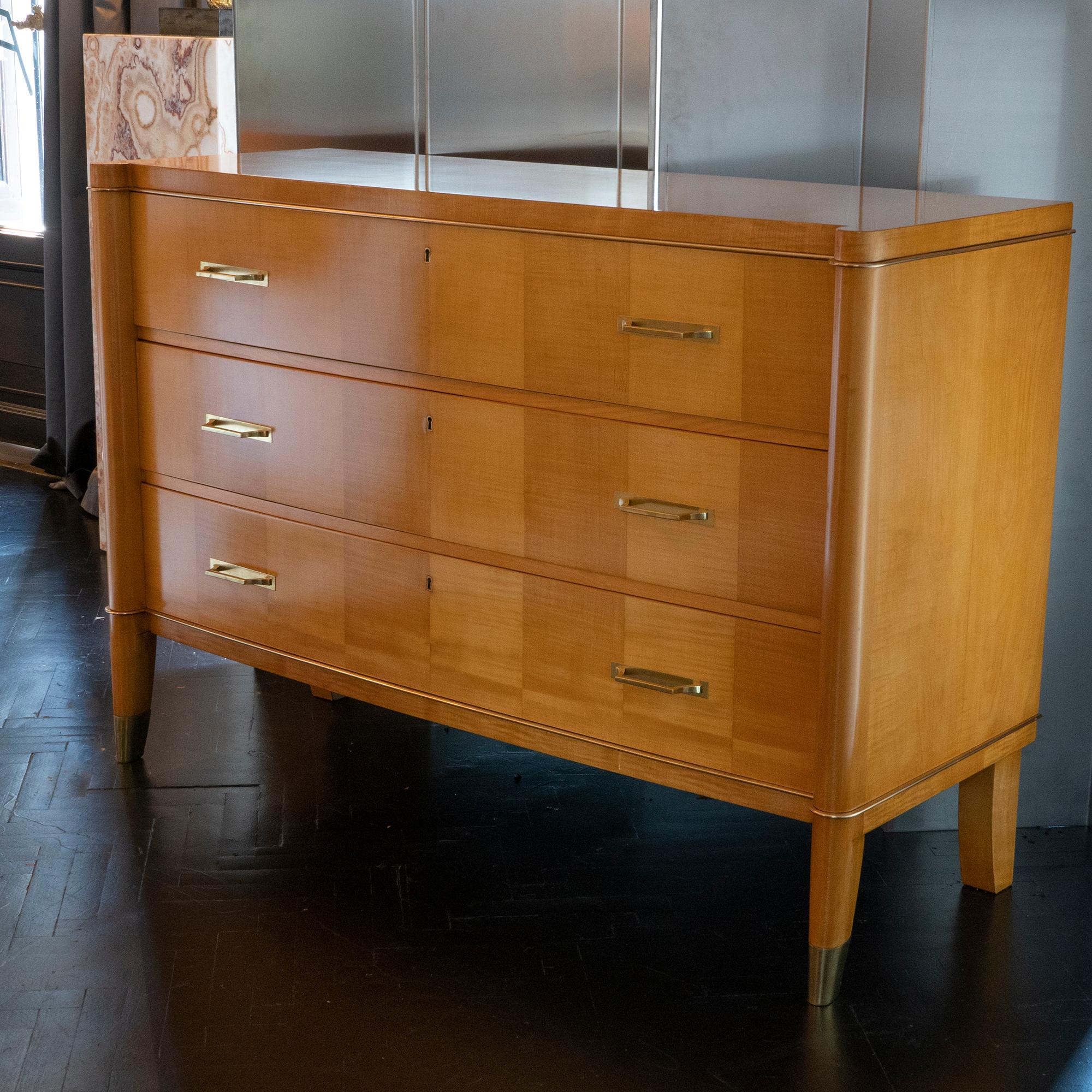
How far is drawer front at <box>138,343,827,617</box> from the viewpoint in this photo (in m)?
2.21

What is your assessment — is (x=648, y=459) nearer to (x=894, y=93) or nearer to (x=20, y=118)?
(x=894, y=93)

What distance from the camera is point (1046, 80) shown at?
2.54 m

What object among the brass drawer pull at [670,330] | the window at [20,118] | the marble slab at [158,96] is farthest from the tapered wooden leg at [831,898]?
the window at [20,118]

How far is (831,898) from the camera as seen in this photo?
228cm

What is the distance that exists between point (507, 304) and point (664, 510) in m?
0.43

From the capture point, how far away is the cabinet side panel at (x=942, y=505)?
2107 mm

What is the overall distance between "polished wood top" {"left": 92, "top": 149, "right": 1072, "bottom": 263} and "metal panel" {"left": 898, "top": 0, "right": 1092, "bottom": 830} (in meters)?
0.13

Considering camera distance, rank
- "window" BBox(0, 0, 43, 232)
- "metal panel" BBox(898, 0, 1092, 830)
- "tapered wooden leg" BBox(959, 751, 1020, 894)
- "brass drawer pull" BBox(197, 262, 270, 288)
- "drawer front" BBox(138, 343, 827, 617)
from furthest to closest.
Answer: "window" BBox(0, 0, 43, 232), "brass drawer pull" BBox(197, 262, 270, 288), "tapered wooden leg" BBox(959, 751, 1020, 894), "metal panel" BBox(898, 0, 1092, 830), "drawer front" BBox(138, 343, 827, 617)

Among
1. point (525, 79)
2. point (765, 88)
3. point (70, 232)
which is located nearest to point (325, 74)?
point (525, 79)

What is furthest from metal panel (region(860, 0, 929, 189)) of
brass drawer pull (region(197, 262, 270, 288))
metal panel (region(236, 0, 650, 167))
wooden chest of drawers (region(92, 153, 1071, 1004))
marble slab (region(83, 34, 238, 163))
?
marble slab (region(83, 34, 238, 163))

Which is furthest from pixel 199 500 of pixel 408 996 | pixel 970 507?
pixel 970 507

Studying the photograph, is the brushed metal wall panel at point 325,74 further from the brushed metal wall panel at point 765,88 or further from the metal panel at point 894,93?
the metal panel at point 894,93

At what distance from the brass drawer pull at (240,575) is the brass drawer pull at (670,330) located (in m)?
0.97

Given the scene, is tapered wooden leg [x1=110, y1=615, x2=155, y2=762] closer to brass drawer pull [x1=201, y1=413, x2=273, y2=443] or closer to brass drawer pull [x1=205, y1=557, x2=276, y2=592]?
brass drawer pull [x1=205, y1=557, x2=276, y2=592]
